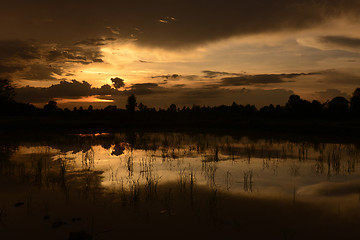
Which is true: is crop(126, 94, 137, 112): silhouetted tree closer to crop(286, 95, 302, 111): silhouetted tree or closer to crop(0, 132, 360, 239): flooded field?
crop(286, 95, 302, 111): silhouetted tree

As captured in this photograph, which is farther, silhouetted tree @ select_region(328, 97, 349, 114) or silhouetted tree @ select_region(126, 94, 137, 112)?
silhouetted tree @ select_region(126, 94, 137, 112)

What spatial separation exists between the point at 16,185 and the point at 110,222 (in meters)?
5.61

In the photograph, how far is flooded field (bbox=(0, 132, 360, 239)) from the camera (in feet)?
21.3

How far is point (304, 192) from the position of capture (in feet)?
30.6

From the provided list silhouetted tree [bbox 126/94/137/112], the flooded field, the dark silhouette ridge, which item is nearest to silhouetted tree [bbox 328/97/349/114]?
the dark silhouette ridge

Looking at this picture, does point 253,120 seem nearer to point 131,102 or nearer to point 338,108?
point 338,108

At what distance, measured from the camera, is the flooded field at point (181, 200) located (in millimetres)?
6488

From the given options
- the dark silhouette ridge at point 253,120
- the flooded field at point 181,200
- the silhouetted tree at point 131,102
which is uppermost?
the silhouetted tree at point 131,102

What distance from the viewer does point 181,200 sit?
848cm

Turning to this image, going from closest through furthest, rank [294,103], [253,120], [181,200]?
[181,200] → [253,120] → [294,103]

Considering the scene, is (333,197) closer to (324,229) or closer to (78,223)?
(324,229)

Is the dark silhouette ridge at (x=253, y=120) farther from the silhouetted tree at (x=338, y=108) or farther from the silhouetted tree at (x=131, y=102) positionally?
the silhouetted tree at (x=131, y=102)

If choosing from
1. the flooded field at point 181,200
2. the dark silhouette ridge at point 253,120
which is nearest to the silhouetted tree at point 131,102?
the dark silhouette ridge at point 253,120

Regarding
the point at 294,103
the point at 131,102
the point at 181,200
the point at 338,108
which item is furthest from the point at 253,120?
the point at 131,102
